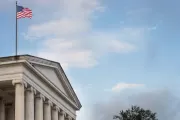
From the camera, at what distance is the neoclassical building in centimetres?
7238

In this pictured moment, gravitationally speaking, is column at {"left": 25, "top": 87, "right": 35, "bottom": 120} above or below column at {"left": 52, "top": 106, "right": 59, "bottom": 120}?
below

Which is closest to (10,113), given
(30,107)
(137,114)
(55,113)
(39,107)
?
(55,113)

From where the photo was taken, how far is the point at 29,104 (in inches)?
2916

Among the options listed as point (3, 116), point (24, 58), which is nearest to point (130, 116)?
point (3, 116)

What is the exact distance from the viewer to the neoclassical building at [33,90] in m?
72.4

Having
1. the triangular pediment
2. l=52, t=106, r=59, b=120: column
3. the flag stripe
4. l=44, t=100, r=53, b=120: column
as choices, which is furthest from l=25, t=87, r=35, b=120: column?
l=52, t=106, r=59, b=120: column

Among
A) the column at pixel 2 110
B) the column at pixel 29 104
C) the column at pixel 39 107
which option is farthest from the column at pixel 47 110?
the column at pixel 29 104

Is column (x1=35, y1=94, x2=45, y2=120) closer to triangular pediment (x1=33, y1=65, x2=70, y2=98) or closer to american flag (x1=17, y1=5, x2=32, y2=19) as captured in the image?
triangular pediment (x1=33, y1=65, x2=70, y2=98)

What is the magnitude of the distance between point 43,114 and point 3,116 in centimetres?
612

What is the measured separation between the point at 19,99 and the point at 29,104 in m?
3.07

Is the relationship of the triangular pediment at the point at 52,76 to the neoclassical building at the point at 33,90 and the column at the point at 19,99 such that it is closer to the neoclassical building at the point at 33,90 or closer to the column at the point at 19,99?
the neoclassical building at the point at 33,90

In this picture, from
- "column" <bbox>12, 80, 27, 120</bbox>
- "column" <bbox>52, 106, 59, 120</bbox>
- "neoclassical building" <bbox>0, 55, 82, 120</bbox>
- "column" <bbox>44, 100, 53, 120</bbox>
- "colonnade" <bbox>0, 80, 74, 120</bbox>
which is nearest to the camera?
"column" <bbox>12, 80, 27, 120</bbox>

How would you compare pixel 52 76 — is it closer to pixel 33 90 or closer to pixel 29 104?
pixel 33 90

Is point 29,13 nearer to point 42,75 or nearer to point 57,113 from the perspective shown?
point 42,75
